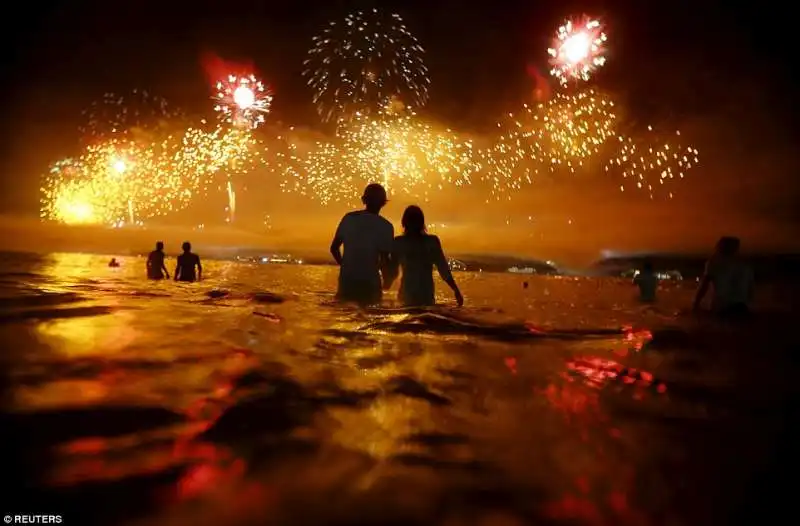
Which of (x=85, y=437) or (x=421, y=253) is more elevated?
(x=421, y=253)

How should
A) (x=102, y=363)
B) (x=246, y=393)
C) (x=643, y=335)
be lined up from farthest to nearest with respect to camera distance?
(x=643, y=335), (x=102, y=363), (x=246, y=393)

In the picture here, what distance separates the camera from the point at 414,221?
8109 millimetres

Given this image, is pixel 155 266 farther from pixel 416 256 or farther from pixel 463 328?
pixel 463 328

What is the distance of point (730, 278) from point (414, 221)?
620 centimetres

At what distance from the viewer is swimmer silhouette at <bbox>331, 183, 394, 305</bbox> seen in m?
7.79

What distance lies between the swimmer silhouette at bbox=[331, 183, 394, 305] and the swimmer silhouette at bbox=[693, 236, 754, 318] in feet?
20.4

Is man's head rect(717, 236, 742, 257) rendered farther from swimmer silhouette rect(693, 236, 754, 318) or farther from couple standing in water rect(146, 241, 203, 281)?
couple standing in water rect(146, 241, 203, 281)

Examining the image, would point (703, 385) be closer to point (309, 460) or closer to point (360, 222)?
point (309, 460)

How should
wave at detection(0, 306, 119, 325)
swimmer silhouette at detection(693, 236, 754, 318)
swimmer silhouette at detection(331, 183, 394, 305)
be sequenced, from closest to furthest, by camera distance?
wave at detection(0, 306, 119, 325) → swimmer silhouette at detection(331, 183, 394, 305) → swimmer silhouette at detection(693, 236, 754, 318)

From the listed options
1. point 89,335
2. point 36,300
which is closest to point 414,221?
point 89,335

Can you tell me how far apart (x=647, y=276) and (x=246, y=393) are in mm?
15883

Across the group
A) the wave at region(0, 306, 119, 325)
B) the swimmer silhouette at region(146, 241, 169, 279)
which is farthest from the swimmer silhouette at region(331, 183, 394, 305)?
the swimmer silhouette at region(146, 241, 169, 279)

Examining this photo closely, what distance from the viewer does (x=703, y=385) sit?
14.5 ft

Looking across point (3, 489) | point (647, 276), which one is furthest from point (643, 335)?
point (647, 276)
